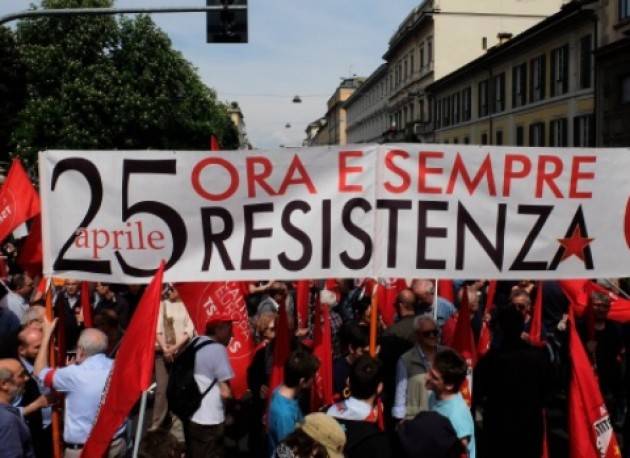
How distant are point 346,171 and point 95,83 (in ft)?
101

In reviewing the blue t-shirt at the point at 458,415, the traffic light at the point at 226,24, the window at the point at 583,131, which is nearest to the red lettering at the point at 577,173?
the blue t-shirt at the point at 458,415

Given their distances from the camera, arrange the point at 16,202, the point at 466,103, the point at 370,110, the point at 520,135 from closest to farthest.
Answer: the point at 16,202
the point at 520,135
the point at 466,103
the point at 370,110

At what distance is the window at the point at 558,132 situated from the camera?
3173cm

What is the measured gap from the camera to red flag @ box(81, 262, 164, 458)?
3.94 m

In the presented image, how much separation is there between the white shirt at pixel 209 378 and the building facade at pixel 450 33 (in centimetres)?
5175

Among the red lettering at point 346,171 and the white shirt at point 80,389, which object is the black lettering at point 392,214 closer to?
the red lettering at point 346,171

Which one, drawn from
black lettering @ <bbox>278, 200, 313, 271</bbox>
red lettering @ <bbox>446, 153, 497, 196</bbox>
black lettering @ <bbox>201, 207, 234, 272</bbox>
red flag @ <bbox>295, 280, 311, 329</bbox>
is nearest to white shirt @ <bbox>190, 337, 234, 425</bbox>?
black lettering @ <bbox>201, 207, 234, 272</bbox>

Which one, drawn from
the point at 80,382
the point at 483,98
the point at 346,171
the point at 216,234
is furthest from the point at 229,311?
the point at 483,98

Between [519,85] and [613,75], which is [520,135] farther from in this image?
[613,75]

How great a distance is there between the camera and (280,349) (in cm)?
550

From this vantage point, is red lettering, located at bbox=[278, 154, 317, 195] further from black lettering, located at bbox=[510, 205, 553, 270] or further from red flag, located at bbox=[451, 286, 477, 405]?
red flag, located at bbox=[451, 286, 477, 405]

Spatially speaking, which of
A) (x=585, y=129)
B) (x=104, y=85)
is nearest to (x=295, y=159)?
(x=585, y=129)

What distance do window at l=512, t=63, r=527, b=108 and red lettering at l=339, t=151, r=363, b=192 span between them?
34.0 metres

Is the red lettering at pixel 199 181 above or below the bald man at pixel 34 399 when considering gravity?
above
